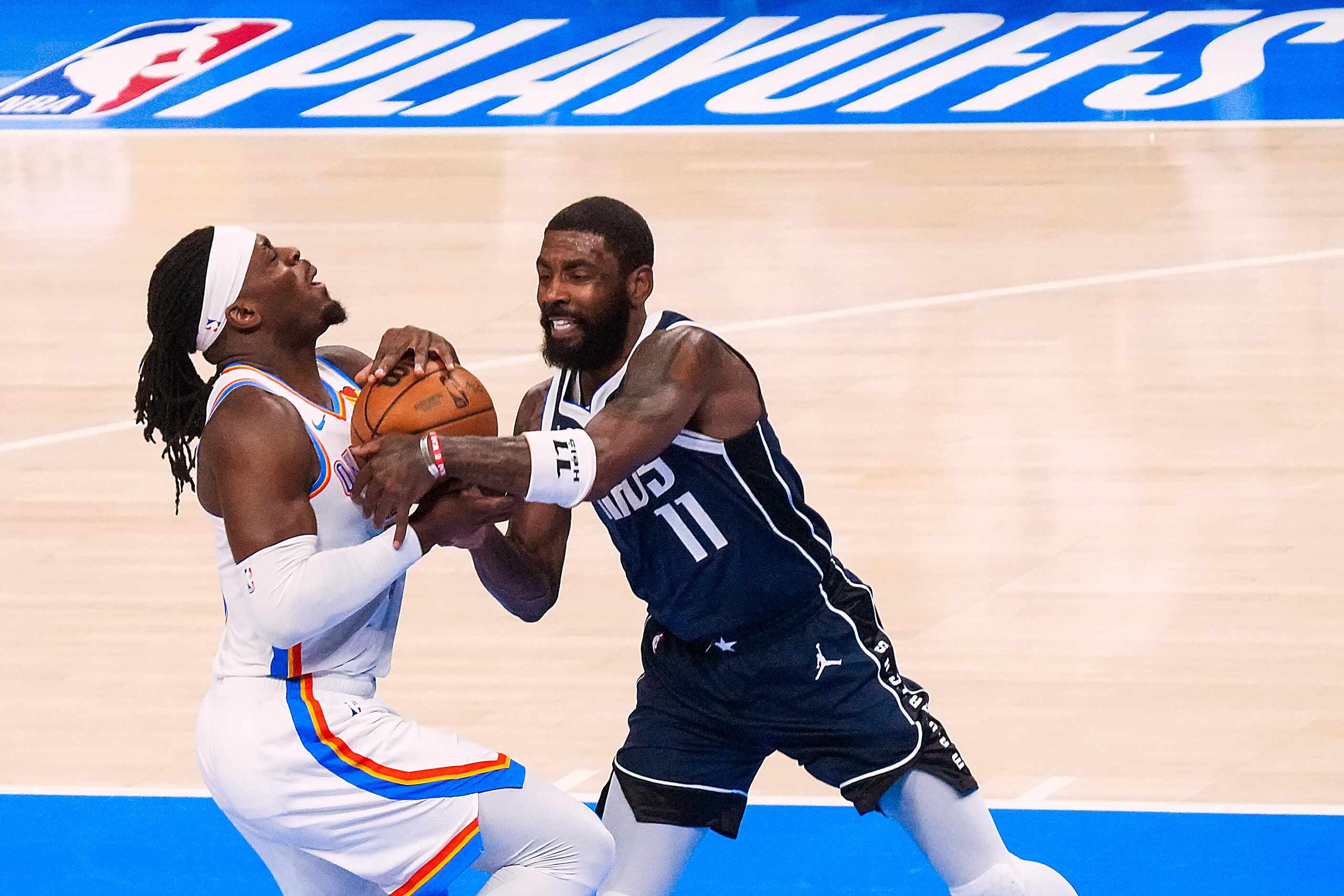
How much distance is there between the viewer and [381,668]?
4211mm

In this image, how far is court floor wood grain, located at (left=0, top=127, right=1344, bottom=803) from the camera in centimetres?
643

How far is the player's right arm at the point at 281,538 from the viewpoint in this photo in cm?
383

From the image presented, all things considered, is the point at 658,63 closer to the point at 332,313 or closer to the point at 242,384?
the point at 332,313

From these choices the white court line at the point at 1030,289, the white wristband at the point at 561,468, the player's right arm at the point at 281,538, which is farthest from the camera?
the white court line at the point at 1030,289

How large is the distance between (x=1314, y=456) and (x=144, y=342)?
227 inches

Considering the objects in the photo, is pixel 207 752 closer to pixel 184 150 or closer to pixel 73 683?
pixel 73 683

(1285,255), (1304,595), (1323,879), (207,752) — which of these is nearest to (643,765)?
(207,752)

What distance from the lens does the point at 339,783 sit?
3953 millimetres

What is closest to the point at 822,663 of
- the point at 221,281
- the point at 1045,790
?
the point at 221,281

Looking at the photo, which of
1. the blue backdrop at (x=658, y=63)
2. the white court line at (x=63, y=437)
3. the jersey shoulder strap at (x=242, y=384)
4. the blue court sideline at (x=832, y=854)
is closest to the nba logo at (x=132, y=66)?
the blue backdrop at (x=658, y=63)

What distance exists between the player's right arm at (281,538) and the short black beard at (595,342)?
23.5 inches

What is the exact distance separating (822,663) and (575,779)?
69.7 inches

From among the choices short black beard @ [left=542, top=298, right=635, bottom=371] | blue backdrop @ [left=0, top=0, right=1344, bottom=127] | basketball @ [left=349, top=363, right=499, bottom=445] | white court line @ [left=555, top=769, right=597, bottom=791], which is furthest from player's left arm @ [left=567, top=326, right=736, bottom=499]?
blue backdrop @ [left=0, top=0, right=1344, bottom=127]

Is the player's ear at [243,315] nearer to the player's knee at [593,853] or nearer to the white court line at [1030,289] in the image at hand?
the player's knee at [593,853]
